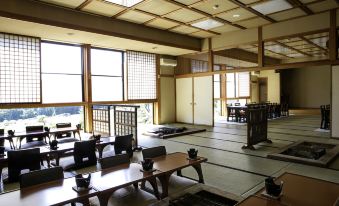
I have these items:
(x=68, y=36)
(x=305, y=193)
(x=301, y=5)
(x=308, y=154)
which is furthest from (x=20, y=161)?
(x=301, y=5)

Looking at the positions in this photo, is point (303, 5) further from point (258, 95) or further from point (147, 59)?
point (258, 95)

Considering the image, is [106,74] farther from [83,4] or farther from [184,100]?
[184,100]

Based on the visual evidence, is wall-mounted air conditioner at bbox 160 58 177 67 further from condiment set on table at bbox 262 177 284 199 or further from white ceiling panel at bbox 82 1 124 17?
condiment set on table at bbox 262 177 284 199

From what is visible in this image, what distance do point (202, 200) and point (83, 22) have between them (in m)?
4.99

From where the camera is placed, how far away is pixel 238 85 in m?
14.1

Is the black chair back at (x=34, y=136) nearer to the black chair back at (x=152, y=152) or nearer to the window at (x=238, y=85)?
the black chair back at (x=152, y=152)

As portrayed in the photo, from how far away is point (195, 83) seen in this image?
9453 millimetres

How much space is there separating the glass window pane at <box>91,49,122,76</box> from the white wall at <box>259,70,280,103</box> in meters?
10.1

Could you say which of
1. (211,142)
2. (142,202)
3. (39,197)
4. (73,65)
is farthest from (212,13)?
(39,197)

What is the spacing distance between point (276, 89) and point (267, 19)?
871 cm

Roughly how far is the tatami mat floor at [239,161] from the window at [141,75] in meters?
2.30

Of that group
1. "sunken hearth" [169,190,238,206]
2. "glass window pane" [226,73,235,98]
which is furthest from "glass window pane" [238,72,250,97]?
"sunken hearth" [169,190,238,206]

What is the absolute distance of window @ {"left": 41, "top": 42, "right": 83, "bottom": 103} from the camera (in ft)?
22.1

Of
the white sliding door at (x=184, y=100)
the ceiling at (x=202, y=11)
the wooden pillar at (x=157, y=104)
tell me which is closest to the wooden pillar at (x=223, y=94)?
the white sliding door at (x=184, y=100)
